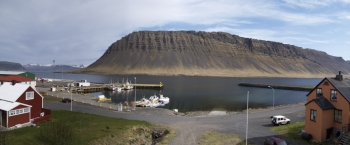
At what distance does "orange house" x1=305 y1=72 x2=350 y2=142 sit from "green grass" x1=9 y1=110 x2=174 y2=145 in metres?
15.5

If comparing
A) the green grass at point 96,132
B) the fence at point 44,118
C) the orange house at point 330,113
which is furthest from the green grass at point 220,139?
the fence at point 44,118

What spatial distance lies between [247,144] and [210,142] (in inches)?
149

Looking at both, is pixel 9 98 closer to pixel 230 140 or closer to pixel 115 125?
pixel 115 125

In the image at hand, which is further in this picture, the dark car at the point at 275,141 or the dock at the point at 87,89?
the dock at the point at 87,89

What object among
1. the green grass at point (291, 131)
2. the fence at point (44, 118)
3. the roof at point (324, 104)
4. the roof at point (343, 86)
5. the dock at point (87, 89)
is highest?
the roof at point (343, 86)

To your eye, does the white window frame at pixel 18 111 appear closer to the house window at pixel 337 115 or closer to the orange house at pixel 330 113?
the orange house at pixel 330 113

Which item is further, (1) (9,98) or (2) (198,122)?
(2) (198,122)

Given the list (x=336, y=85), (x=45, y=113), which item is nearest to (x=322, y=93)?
(x=336, y=85)

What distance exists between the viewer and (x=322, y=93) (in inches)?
1121

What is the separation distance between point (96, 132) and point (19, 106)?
394 inches

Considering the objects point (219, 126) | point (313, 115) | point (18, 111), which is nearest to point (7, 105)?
point (18, 111)

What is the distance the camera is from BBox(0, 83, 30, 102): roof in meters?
29.9

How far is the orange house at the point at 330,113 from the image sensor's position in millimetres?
25391

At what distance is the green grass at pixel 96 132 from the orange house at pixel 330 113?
15.5 metres
